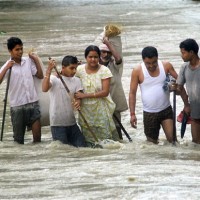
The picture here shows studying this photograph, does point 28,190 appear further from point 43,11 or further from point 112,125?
point 43,11

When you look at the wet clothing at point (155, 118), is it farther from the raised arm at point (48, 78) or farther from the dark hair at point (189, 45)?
the raised arm at point (48, 78)

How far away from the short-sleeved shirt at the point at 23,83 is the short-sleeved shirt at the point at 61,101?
418 millimetres

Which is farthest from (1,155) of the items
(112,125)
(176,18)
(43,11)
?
(43,11)

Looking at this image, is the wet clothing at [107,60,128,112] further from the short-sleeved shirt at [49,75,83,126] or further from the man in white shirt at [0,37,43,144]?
the man in white shirt at [0,37,43,144]

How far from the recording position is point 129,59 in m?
19.8

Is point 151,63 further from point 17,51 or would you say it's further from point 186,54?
point 17,51

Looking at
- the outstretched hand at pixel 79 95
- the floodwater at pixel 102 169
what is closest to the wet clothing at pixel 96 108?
the outstretched hand at pixel 79 95

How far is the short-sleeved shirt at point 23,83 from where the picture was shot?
10.1 m

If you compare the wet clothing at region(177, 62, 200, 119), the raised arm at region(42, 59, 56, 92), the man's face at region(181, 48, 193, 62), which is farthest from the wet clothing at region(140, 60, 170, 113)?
the raised arm at region(42, 59, 56, 92)

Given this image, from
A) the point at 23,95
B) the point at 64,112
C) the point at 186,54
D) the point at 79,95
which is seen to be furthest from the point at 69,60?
the point at 186,54

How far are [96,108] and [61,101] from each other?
0.45m

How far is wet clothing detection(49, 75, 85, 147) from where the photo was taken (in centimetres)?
970

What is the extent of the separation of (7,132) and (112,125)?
2.61 metres

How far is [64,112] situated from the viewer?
32.1 feet
